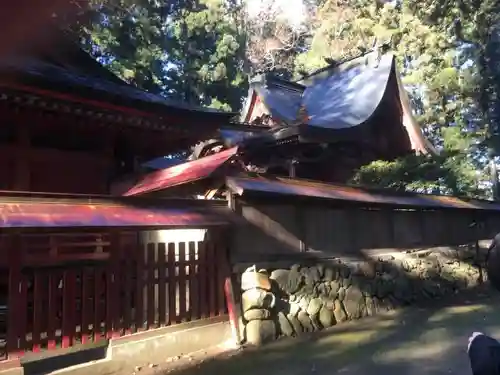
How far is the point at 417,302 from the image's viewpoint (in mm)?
10531

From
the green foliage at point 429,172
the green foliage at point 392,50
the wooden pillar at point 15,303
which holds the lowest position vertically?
the wooden pillar at point 15,303

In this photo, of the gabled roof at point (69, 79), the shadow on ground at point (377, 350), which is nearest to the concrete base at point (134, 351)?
the shadow on ground at point (377, 350)

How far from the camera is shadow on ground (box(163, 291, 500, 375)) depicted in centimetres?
589

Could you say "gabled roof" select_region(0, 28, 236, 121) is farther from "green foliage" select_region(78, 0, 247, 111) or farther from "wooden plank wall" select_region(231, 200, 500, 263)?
"green foliage" select_region(78, 0, 247, 111)

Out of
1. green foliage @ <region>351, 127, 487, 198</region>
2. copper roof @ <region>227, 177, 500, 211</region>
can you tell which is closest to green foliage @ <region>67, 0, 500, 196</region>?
green foliage @ <region>351, 127, 487, 198</region>

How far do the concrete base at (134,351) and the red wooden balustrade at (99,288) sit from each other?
12cm

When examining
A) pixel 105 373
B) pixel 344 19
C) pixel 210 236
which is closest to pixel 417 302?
pixel 210 236

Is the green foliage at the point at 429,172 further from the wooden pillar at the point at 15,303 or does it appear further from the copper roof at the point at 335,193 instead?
the wooden pillar at the point at 15,303

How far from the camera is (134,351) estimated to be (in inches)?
239

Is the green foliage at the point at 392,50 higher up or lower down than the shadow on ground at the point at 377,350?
higher up

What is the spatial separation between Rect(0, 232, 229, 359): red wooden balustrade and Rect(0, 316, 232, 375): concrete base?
0.39 feet

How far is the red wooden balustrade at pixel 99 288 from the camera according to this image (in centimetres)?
540

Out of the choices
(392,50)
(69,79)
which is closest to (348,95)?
(392,50)

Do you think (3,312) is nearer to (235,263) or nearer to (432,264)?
(235,263)
